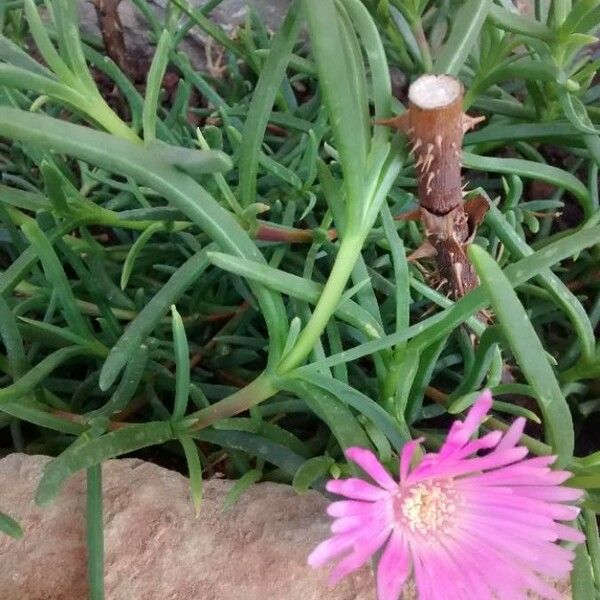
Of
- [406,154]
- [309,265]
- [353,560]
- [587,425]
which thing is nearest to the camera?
[353,560]

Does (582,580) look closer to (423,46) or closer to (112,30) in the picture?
(423,46)

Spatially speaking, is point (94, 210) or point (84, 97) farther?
point (94, 210)

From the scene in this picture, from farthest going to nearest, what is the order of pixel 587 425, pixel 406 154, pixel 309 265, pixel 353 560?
pixel 587 425
pixel 309 265
pixel 406 154
pixel 353 560

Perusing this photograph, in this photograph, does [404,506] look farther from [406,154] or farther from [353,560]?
[406,154]

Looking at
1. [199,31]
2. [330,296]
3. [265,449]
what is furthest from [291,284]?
[199,31]

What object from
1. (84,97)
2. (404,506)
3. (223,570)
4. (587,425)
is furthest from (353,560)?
(587,425)

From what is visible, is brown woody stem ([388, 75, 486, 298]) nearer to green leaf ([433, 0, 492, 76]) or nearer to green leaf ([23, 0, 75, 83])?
green leaf ([433, 0, 492, 76])
